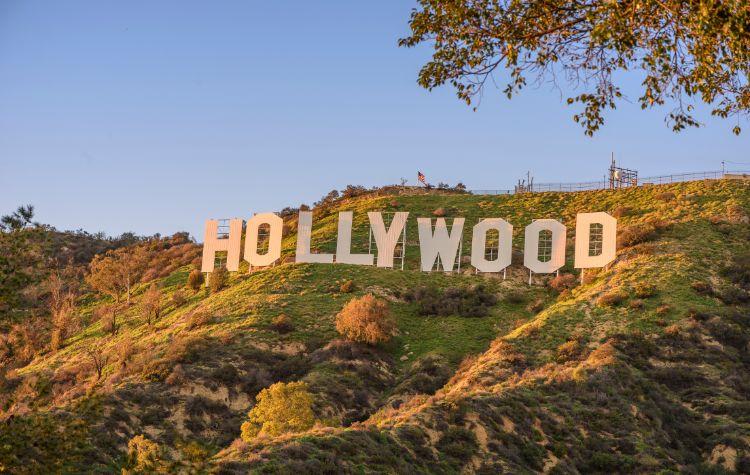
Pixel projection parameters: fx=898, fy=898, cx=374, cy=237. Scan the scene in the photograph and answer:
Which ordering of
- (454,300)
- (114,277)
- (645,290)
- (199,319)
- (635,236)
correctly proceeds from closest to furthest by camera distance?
1. (645,290)
2. (199,319)
3. (454,300)
4. (635,236)
5. (114,277)

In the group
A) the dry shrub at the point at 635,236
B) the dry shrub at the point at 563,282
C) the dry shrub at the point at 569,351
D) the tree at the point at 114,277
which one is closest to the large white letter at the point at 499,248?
the dry shrub at the point at 563,282

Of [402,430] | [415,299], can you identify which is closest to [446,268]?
[415,299]

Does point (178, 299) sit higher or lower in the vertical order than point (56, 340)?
higher

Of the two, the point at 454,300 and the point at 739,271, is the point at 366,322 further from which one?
the point at 739,271

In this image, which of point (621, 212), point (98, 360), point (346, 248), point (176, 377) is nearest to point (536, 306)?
point (346, 248)

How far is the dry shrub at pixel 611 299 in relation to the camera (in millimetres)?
59812

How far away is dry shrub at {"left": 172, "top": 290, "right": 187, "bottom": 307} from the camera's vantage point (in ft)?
250

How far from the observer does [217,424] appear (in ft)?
161

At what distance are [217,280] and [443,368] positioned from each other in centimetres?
2822

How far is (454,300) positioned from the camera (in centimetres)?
6856

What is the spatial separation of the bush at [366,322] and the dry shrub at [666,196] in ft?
113

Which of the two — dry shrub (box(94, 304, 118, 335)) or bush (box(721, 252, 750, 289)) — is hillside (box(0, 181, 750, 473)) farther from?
dry shrub (box(94, 304, 118, 335))

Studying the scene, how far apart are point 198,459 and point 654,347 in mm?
34778

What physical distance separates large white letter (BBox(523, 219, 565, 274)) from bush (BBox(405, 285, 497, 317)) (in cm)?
429
